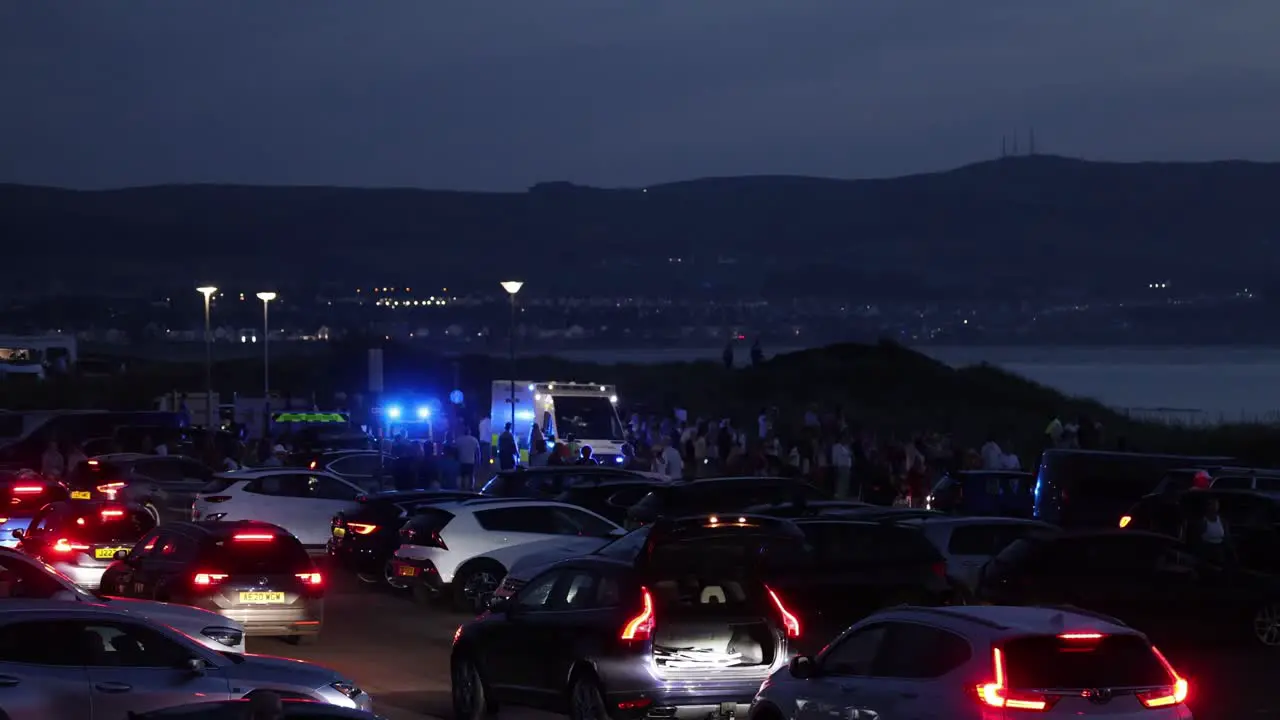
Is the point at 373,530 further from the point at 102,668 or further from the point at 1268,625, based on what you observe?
the point at 102,668

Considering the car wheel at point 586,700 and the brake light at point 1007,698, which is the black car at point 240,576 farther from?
the brake light at point 1007,698

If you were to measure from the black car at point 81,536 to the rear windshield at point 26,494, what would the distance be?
17.1 ft

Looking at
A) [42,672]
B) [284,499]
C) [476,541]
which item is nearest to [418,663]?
[476,541]

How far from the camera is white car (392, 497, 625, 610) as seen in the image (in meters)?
22.2

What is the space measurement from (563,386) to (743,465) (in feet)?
25.7

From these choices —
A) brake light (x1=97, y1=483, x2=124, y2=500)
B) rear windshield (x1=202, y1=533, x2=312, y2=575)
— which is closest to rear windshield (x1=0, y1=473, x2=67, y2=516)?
brake light (x1=97, y1=483, x2=124, y2=500)

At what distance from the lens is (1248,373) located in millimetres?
142250

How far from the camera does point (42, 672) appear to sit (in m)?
10.7

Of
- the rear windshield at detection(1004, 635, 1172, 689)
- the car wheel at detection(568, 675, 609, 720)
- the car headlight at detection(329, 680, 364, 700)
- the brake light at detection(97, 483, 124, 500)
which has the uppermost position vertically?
the rear windshield at detection(1004, 635, 1172, 689)

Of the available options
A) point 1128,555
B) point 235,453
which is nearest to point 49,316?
point 235,453

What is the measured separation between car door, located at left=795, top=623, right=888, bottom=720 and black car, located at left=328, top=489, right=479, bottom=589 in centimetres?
1375

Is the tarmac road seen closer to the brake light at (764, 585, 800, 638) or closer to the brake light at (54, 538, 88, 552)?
the brake light at (764, 585, 800, 638)

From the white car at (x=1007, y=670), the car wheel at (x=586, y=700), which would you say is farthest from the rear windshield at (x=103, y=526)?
the white car at (x=1007, y=670)

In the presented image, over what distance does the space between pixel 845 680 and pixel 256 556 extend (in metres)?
9.59
